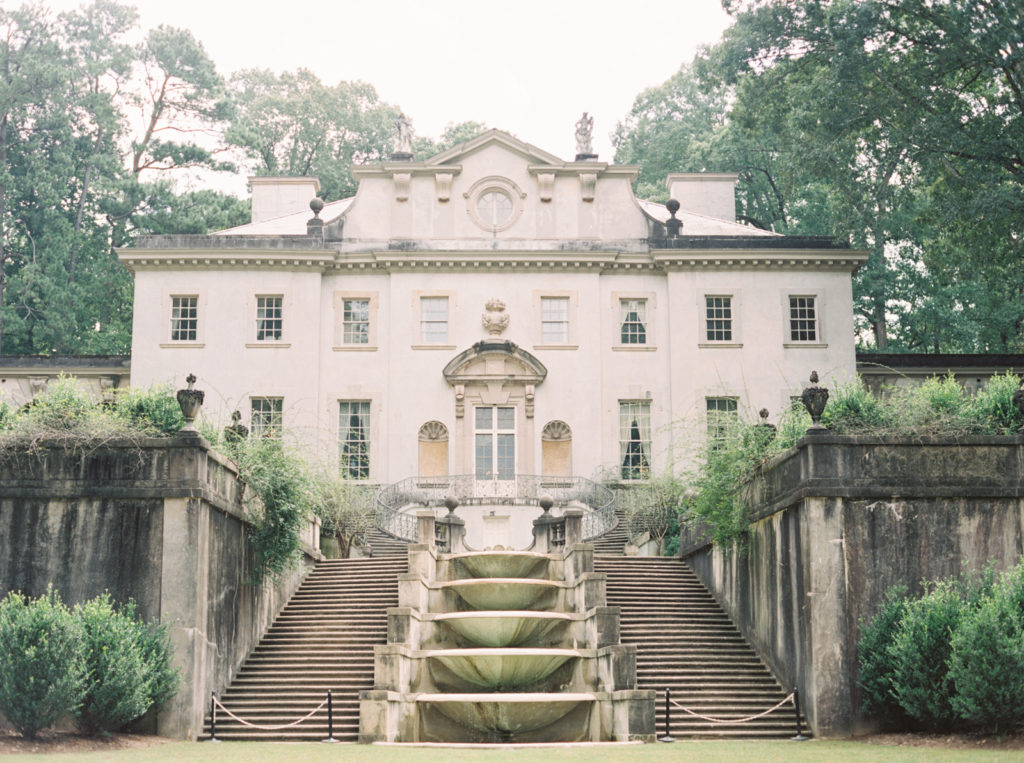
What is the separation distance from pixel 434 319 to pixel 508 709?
19251 millimetres

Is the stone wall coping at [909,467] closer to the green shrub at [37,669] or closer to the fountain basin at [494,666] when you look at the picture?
the fountain basin at [494,666]

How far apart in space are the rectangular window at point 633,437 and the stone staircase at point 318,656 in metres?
11.5

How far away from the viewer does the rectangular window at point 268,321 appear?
35438 millimetres

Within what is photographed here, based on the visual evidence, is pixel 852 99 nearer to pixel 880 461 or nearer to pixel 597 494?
pixel 597 494

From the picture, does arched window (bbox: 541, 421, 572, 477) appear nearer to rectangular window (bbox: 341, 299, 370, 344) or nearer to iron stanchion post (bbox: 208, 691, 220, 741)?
rectangular window (bbox: 341, 299, 370, 344)

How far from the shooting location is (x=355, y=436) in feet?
115

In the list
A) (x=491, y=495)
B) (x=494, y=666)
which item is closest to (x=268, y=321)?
(x=491, y=495)

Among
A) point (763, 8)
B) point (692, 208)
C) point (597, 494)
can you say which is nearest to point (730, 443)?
point (597, 494)

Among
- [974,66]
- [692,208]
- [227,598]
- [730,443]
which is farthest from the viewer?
[692,208]

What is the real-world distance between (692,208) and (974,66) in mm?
12700

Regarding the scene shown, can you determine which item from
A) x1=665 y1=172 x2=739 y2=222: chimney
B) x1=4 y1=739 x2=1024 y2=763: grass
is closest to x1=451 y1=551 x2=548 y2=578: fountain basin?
x1=4 y1=739 x2=1024 y2=763: grass

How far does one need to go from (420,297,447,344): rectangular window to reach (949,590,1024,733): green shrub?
21.8 metres

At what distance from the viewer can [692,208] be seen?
4100cm

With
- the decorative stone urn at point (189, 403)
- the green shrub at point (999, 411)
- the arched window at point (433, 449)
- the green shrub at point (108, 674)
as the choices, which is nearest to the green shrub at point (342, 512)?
the arched window at point (433, 449)
